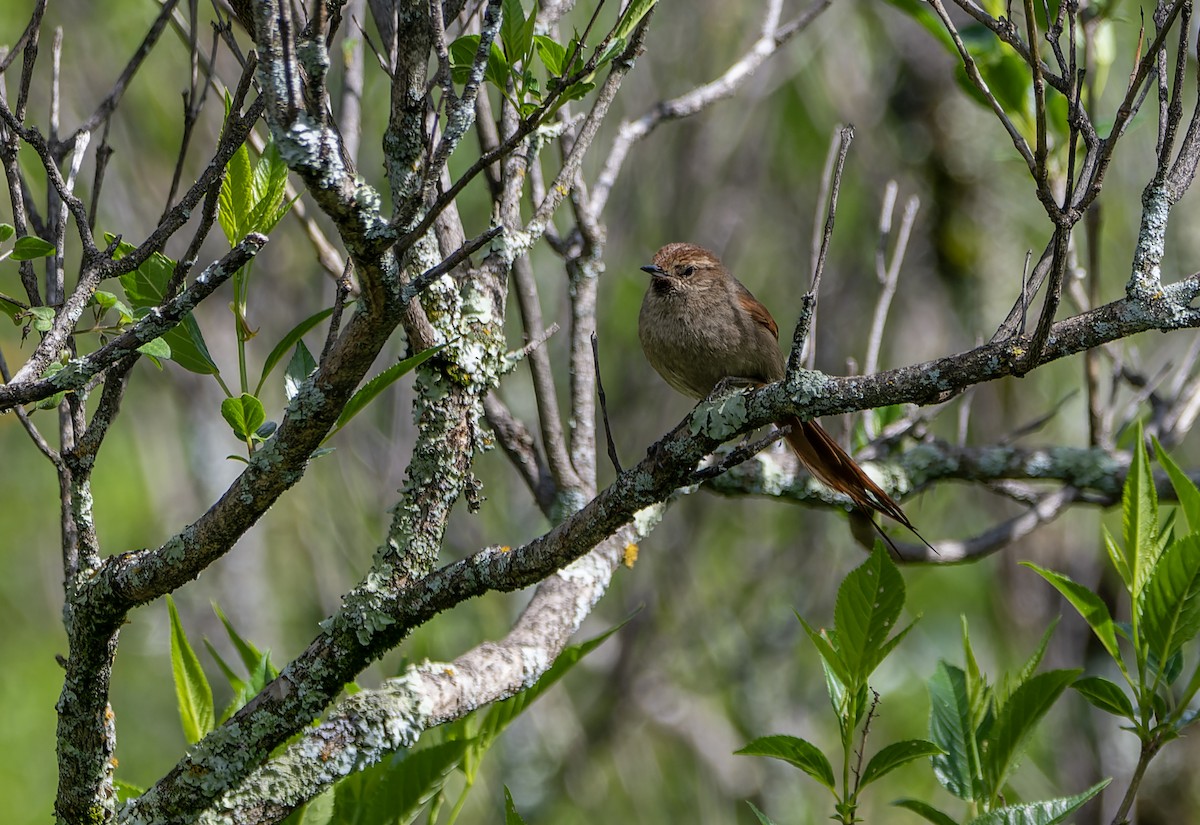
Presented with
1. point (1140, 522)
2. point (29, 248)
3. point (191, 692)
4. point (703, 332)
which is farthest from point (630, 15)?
point (703, 332)

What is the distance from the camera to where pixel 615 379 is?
6.91 meters

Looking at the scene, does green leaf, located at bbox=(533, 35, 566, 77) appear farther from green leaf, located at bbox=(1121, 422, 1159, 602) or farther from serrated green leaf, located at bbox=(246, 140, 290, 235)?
green leaf, located at bbox=(1121, 422, 1159, 602)

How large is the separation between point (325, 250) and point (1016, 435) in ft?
7.98

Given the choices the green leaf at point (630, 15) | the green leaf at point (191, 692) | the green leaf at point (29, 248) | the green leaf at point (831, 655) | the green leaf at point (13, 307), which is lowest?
the green leaf at point (831, 655)

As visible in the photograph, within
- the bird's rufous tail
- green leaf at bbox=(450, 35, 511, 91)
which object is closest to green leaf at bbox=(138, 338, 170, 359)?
green leaf at bbox=(450, 35, 511, 91)

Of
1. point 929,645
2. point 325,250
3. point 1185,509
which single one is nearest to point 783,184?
point 929,645

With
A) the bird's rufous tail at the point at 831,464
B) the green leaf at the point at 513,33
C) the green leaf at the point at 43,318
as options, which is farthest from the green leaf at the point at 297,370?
the bird's rufous tail at the point at 831,464

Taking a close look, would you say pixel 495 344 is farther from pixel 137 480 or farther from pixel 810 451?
pixel 137 480

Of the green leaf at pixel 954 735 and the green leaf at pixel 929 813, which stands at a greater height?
the green leaf at pixel 954 735

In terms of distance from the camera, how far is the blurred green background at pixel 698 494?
5930 millimetres

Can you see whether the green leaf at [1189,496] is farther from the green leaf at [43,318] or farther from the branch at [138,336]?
the green leaf at [43,318]

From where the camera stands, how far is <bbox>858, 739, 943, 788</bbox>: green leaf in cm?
196

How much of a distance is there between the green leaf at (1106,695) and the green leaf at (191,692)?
1827 mm

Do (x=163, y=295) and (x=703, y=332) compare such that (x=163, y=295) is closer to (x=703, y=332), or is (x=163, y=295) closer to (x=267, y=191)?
(x=267, y=191)
